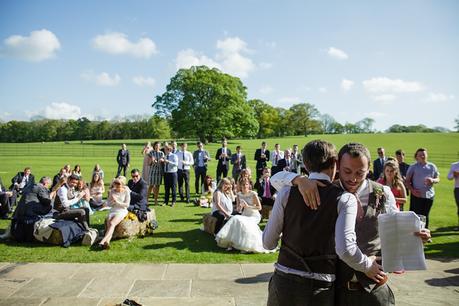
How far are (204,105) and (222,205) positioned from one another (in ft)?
134

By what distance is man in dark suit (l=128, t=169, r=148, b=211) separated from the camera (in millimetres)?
8182

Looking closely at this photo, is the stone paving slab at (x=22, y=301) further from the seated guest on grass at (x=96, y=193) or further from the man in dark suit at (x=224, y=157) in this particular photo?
the man in dark suit at (x=224, y=157)

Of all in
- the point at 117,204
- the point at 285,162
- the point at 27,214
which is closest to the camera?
the point at 27,214

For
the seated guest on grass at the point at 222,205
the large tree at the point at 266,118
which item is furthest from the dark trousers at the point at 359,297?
the large tree at the point at 266,118

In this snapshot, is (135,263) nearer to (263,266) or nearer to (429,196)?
(263,266)

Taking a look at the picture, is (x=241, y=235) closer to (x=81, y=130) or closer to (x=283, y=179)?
(x=283, y=179)

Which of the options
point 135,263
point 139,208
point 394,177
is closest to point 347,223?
point 135,263

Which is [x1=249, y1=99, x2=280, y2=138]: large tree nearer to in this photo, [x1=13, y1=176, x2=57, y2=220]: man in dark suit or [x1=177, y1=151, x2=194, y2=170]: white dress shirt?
[x1=177, y1=151, x2=194, y2=170]: white dress shirt

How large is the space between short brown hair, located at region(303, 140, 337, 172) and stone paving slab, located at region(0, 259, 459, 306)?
2877 mm

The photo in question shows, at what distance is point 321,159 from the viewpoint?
2152mm

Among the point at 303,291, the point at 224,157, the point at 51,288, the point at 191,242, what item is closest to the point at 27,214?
the point at 51,288

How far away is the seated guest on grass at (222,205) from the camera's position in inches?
304

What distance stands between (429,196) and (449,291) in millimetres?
3470

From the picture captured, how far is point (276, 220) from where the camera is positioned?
7.42ft
